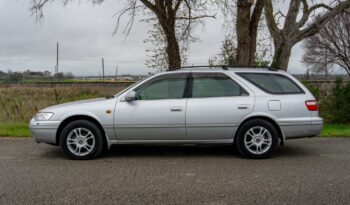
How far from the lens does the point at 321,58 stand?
49.4 meters

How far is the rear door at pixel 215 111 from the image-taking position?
20.9ft

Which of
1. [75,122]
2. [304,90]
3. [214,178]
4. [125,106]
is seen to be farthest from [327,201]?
[75,122]

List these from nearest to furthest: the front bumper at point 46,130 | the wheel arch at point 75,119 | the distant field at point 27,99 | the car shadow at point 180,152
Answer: the front bumper at point 46,130 → the wheel arch at point 75,119 → the car shadow at point 180,152 → the distant field at point 27,99

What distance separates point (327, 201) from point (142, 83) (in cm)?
378

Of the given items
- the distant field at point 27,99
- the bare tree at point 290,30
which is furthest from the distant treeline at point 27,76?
the bare tree at point 290,30

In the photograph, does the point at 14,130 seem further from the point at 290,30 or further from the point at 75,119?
the point at 290,30

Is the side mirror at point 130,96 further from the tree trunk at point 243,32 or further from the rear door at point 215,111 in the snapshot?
the tree trunk at point 243,32

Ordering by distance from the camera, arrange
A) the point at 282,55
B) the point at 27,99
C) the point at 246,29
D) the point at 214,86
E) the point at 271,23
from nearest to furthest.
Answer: the point at 214,86
the point at 246,29
the point at 271,23
the point at 282,55
the point at 27,99

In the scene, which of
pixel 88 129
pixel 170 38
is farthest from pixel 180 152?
pixel 170 38

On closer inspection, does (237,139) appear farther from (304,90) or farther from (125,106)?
(125,106)

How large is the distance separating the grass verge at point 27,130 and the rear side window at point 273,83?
3118 millimetres

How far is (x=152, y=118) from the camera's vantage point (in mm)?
6383

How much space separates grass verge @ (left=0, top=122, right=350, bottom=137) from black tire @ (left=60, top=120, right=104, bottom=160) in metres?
3.42

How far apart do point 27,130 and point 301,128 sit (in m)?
7.39
